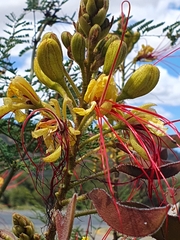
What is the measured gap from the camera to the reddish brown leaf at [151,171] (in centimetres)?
62

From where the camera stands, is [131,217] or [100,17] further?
[100,17]

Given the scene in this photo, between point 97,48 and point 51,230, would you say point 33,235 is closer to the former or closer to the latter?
point 51,230

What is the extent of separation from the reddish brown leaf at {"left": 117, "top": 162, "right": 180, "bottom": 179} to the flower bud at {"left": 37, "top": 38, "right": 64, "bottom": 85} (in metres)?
0.23

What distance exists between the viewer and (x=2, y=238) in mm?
726

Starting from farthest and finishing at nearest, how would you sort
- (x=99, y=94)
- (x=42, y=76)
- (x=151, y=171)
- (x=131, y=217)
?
(x=42, y=76) < (x=99, y=94) < (x=151, y=171) < (x=131, y=217)

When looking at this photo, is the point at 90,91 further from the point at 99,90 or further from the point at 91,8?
the point at 91,8

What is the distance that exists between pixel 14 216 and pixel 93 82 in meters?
0.25

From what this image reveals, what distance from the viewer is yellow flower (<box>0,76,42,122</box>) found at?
80 centimetres

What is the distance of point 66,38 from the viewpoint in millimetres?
912

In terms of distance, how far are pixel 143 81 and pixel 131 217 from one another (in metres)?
0.32

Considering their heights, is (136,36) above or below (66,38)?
above

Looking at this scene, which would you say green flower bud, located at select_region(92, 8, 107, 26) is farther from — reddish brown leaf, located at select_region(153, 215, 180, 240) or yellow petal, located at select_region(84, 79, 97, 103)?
reddish brown leaf, located at select_region(153, 215, 180, 240)

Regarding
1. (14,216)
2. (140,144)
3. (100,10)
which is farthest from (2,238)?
(100,10)

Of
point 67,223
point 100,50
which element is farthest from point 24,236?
point 100,50
